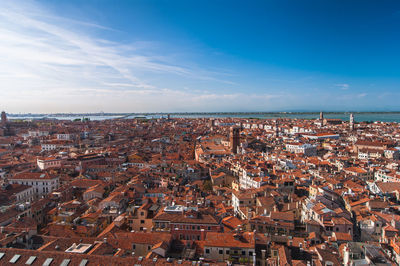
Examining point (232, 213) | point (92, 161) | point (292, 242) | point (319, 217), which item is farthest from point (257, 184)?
point (92, 161)

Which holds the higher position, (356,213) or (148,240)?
(148,240)

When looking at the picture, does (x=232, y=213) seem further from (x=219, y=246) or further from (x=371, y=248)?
(x=371, y=248)

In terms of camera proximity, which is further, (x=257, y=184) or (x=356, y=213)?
(x=257, y=184)

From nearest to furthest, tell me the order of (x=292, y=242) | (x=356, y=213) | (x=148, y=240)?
(x=148, y=240)
(x=292, y=242)
(x=356, y=213)

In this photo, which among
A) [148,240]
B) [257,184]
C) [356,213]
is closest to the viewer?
[148,240]

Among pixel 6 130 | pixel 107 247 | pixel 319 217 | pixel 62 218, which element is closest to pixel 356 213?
pixel 319 217

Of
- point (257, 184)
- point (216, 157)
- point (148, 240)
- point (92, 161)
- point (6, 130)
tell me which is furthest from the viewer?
point (6, 130)

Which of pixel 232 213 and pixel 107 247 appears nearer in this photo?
pixel 107 247

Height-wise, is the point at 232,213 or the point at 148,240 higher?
the point at 148,240

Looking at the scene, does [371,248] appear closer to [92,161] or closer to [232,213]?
[232,213]
